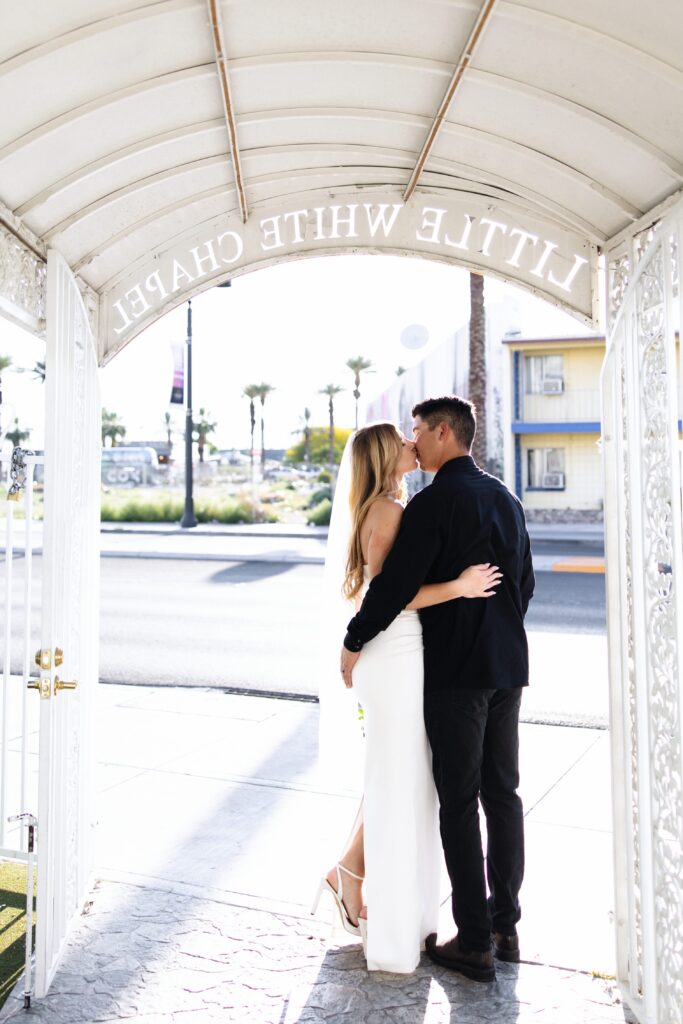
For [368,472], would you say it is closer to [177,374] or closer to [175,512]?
[177,374]

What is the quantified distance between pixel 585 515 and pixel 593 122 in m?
26.4

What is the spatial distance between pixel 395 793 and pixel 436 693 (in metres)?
0.44

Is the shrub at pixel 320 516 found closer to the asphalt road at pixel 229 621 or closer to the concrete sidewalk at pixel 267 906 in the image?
the asphalt road at pixel 229 621

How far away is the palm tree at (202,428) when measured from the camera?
73594 mm

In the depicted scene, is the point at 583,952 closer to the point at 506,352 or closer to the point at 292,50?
the point at 292,50

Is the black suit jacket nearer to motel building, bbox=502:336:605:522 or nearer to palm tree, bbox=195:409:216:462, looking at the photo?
motel building, bbox=502:336:605:522

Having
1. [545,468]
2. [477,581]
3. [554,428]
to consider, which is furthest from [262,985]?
[545,468]

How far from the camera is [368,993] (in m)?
Result: 3.29

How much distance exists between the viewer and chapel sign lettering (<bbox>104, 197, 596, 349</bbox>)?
12.6 ft

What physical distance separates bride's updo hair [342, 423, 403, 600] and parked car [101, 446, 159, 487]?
157ft

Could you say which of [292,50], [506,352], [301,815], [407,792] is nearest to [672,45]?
[292,50]

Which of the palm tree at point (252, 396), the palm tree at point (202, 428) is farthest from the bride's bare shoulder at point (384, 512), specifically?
the palm tree at point (202, 428)

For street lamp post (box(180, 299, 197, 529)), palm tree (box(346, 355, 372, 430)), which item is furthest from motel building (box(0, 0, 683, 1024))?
palm tree (box(346, 355, 372, 430))

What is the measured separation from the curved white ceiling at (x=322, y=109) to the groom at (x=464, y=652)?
1.13m
